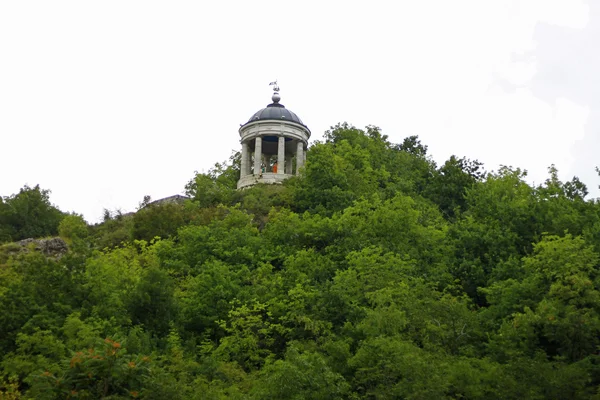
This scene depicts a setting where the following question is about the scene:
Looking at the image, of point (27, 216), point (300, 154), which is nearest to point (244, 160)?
point (300, 154)

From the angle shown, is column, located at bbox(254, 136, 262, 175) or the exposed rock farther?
column, located at bbox(254, 136, 262, 175)

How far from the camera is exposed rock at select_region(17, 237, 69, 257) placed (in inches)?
1801

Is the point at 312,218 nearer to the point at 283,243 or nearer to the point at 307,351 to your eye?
the point at 283,243

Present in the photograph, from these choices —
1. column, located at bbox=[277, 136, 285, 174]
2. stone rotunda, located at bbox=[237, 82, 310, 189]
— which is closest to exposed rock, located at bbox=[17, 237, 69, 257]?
stone rotunda, located at bbox=[237, 82, 310, 189]

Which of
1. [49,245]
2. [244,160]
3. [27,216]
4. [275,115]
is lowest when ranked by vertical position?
[49,245]

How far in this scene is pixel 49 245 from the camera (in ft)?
153

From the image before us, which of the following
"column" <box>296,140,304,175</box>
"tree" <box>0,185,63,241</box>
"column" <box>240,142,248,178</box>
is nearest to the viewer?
"tree" <box>0,185,63,241</box>

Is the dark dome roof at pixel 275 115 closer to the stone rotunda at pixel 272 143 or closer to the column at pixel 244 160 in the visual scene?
the stone rotunda at pixel 272 143

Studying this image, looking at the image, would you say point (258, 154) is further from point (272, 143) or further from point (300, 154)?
point (300, 154)

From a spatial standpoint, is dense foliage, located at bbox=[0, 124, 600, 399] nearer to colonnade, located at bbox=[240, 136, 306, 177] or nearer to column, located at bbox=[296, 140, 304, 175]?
colonnade, located at bbox=[240, 136, 306, 177]

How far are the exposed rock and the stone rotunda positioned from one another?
13260 mm

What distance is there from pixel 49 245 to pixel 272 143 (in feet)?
57.7

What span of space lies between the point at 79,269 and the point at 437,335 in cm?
1431

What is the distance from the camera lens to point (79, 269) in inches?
1353
